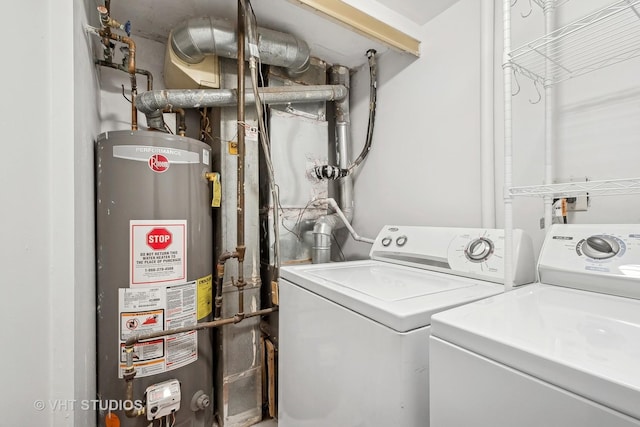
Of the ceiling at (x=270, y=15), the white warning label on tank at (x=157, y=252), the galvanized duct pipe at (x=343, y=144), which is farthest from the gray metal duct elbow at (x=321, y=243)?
the ceiling at (x=270, y=15)

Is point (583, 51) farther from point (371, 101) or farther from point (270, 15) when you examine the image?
point (270, 15)

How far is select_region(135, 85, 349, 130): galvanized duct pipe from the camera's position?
54.4 inches

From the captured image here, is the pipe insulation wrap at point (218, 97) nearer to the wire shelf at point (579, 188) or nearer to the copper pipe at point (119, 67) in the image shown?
the copper pipe at point (119, 67)

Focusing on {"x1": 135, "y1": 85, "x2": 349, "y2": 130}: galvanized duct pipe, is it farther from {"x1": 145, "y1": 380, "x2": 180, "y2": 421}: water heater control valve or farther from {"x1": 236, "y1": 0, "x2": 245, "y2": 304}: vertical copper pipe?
{"x1": 145, "y1": 380, "x2": 180, "y2": 421}: water heater control valve

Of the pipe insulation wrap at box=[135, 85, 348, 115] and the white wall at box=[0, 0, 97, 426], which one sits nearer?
the white wall at box=[0, 0, 97, 426]

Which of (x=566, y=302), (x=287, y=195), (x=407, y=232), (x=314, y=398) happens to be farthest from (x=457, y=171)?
(x=314, y=398)

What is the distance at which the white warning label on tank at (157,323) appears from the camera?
1.14 meters

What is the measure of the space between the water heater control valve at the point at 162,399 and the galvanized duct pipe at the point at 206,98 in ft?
4.27

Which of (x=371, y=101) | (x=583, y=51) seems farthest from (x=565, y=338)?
(x=371, y=101)

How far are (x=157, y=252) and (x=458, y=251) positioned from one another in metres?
1.29

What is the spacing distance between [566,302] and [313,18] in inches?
65.9

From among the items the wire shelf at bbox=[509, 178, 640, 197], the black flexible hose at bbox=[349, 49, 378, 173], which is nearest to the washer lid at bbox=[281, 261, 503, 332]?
the wire shelf at bbox=[509, 178, 640, 197]

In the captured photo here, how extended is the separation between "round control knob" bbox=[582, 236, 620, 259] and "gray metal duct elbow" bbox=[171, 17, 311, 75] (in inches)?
62.2

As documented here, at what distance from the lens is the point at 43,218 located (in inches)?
30.8
